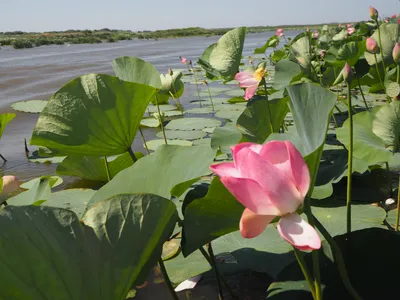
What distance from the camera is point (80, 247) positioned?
1.65ft

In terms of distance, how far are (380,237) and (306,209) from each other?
10.1 inches

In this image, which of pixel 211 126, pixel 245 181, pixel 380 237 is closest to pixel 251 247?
pixel 380 237

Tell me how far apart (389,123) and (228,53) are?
81cm

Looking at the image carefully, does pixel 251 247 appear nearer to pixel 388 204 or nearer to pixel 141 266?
pixel 141 266

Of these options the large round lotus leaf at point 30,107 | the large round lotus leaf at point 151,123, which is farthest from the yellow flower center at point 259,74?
the large round lotus leaf at point 30,107

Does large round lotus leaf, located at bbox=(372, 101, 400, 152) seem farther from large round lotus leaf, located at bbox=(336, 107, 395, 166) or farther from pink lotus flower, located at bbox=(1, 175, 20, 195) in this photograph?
pink lotus flower, located at bbox=(1, 175, 20, 195)

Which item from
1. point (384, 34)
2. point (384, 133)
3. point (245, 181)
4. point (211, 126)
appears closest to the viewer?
point (245, 181)

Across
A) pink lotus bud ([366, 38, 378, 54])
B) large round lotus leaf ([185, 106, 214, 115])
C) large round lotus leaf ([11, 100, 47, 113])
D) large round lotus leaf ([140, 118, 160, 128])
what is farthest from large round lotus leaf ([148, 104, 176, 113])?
pink lotus bud ([366, 38, 378, 54])

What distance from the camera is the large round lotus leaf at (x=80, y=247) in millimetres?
472

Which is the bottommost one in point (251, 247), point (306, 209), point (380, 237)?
point (251, 247)

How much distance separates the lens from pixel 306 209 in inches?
17.9

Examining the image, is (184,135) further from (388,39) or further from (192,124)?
(388,39)

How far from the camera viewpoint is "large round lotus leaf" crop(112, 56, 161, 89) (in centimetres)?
108

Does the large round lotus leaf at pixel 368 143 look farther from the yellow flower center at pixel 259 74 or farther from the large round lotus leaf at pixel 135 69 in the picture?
the large round lotus leaf at pixel 135 69
